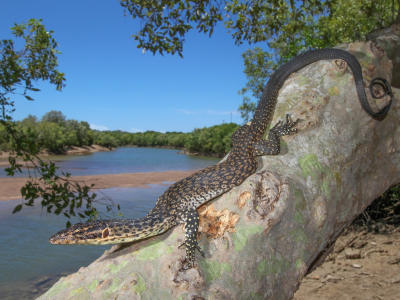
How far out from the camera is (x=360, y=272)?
5703 millimetres

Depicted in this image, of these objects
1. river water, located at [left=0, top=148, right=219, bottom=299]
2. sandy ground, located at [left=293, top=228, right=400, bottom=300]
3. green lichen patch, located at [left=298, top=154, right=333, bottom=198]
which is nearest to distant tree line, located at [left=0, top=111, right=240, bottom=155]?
river water, located at [left=0, top=148, right=219, bottom=299]

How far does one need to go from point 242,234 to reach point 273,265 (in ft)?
1.00

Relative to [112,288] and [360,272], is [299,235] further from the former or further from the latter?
[360,272]

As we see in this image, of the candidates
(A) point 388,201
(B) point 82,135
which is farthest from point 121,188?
(B) point 82,135

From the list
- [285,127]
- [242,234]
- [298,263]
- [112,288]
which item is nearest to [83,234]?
[112,288]

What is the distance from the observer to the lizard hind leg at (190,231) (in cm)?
201

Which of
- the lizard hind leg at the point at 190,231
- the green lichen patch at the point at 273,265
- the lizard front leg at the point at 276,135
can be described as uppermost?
the lizard front leg at the point at 276,135

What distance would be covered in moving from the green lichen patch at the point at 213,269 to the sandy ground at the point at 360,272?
3893 mm

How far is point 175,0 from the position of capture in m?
5.44

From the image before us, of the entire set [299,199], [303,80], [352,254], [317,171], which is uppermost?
[303,80]

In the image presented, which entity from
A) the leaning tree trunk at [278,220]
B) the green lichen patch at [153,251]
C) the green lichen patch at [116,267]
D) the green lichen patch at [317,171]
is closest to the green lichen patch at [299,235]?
the leaning tree trunk at [278,220]

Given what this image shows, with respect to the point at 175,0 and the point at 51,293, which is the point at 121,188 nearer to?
the point at 175,0

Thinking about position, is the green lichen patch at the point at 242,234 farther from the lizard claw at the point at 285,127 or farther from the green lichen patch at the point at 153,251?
the lizard claw at the point at 285,127

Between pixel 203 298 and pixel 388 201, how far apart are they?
9.29 m
